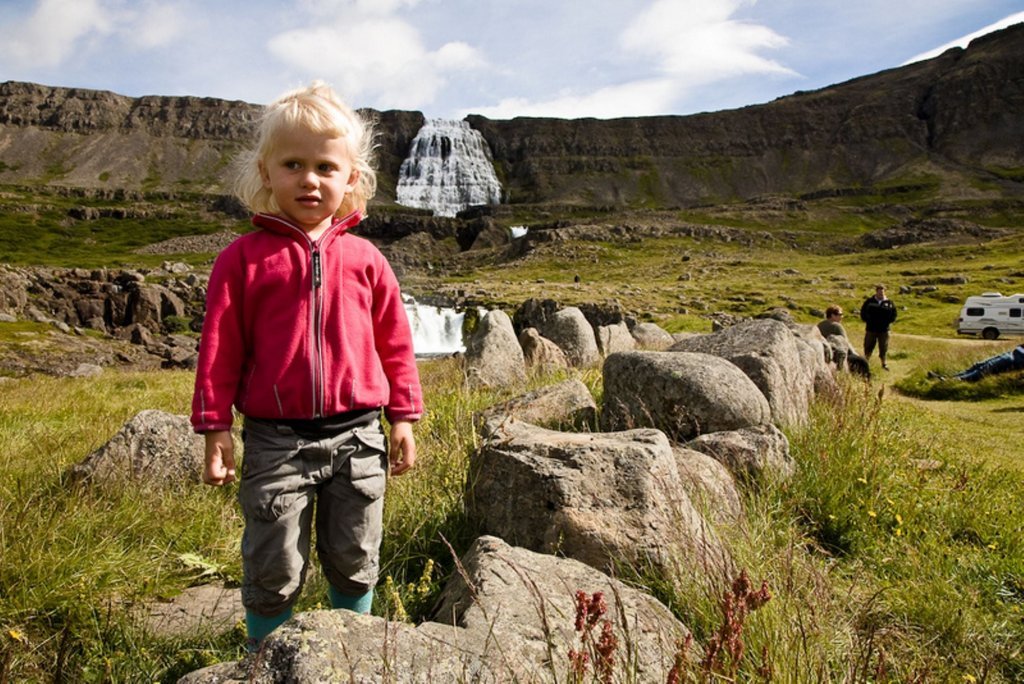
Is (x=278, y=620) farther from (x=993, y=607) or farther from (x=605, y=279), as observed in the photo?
(x=605, y=279)

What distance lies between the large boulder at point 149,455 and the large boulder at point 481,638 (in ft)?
9.73

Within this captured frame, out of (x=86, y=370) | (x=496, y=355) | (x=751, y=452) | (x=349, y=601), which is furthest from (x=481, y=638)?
(x=86, y=370)

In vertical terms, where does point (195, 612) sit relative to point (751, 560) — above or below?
below

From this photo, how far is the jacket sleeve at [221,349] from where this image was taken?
2742mm

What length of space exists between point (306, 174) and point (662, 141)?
197726 millimetres

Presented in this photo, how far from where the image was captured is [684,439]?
6.10 m

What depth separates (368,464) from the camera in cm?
296

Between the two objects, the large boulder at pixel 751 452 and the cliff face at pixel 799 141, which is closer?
the large boulder at pixel 751 452

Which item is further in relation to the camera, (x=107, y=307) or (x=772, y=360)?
(x=107, y=307)

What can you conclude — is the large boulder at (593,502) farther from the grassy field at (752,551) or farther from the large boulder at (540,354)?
the large boulder at (540,354)

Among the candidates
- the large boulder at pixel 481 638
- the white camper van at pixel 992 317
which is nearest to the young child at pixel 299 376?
the large boulder at pixel 481 638

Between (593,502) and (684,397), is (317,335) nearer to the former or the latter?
(593,502)

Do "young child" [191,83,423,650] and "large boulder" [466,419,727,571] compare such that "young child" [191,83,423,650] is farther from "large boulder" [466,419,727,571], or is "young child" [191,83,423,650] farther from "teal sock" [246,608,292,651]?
"large boulder" [466,419,727,571]

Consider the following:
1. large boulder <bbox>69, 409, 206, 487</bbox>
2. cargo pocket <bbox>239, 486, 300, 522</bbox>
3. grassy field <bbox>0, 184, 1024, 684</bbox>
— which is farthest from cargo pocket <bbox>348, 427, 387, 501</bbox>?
large boulder <bbox>69, 409, 206, 487</bbox>
